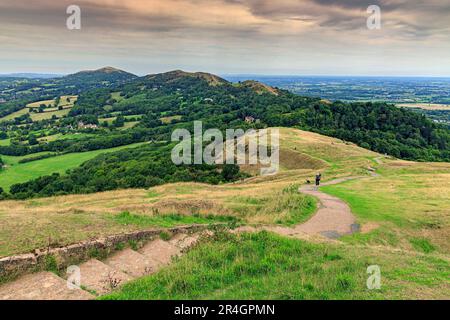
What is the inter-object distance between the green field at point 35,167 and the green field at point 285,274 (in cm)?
8597

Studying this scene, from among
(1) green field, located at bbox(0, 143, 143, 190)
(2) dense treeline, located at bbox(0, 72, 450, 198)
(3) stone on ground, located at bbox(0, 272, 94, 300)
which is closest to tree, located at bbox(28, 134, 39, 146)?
(2) dense treeline, located at bbox(0, 72, 450, 198)

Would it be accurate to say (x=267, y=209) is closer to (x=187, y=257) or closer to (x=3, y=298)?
(x=187, y=257)

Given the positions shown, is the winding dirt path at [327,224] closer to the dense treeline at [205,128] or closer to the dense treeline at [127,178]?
the dense treeline at [127,178]

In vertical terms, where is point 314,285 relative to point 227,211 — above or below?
above

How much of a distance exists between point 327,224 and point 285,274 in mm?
10256

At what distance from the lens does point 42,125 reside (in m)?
173

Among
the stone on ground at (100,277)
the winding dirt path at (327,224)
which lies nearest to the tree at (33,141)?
the winding dirt path at (327,224)

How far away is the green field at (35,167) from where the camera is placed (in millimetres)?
89500

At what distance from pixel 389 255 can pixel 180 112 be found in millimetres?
177288

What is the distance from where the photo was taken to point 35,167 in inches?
3989

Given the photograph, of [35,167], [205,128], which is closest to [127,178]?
[35,167]

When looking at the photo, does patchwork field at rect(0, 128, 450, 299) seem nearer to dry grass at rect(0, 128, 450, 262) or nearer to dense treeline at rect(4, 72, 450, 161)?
dry grass at rect(0, 128, 450, 262)
